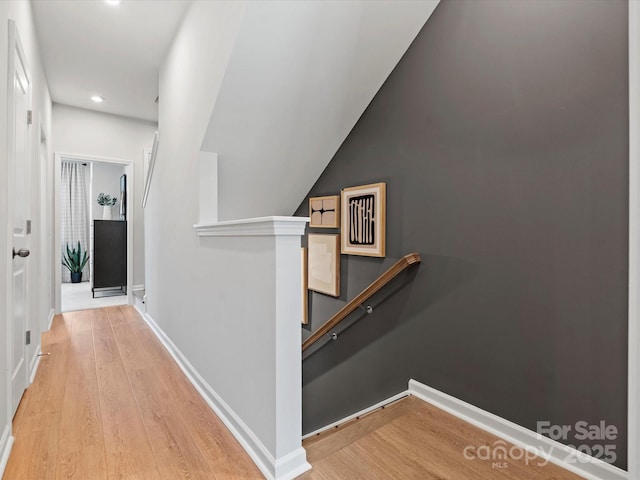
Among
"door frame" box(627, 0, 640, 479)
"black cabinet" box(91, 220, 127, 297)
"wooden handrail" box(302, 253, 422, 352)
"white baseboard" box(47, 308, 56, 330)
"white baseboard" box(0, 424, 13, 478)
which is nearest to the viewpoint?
"door frame" box(627, 0, 640, 479)

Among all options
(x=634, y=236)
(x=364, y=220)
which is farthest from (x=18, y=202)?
(x=634, y=236)

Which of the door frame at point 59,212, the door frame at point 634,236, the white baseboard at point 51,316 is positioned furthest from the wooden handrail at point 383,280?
the door frame at point 59,212

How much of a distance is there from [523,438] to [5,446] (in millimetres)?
2328

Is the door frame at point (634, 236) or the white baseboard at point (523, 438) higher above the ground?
the door frame at point (634, 236)

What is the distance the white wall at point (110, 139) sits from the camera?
14.2 feet

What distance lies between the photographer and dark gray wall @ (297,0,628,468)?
1312 millimetres

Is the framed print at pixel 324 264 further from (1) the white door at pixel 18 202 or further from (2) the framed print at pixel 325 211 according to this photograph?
(1) the white door at pixel 18 202

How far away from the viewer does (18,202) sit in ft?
6.71

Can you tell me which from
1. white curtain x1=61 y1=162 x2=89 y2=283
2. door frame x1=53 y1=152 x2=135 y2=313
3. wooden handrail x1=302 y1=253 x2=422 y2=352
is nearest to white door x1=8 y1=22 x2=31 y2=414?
wooden handrail x1=302 y1=253 x2=422 y2=352

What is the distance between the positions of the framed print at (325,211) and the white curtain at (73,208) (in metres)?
6.36

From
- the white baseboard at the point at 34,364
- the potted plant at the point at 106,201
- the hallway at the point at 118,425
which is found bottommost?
the hallway at the point at 118,425

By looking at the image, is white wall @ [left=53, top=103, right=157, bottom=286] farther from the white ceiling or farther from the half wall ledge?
the half wall ledge

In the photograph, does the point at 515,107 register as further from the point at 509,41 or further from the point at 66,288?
the point at 66,288

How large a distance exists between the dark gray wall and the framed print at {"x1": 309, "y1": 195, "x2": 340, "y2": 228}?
1.58ft
